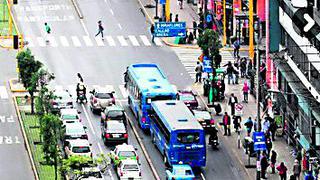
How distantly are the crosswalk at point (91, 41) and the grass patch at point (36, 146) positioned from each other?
22.9 meters

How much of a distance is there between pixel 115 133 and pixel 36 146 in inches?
252

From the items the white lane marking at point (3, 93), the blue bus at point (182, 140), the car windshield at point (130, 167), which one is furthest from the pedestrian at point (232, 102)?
the white lane marking at point (3, 93)

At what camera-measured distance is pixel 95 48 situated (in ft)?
406

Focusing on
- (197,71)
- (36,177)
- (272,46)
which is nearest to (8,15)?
(197,71)

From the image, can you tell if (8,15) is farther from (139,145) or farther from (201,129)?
(201,129)

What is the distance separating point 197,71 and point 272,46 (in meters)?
10.5

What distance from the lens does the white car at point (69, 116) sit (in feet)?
317

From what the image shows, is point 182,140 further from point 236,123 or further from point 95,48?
point 95,48

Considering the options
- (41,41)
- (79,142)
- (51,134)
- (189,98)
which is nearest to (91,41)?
(41,41)

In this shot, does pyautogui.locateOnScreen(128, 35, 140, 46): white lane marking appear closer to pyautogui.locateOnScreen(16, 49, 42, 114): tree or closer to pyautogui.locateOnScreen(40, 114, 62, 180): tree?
pyautogui.locateOnScreen(16, 49, 42, 114): tree

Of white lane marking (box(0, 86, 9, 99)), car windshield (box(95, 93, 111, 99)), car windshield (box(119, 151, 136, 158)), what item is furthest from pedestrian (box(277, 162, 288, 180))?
white lane marking (box(0, 86, 9, 99))

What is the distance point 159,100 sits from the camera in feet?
316

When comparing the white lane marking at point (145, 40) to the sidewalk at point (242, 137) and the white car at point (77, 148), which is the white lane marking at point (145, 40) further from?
the white car at point (77, 148)

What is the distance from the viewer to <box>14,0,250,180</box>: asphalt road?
106225 mm
